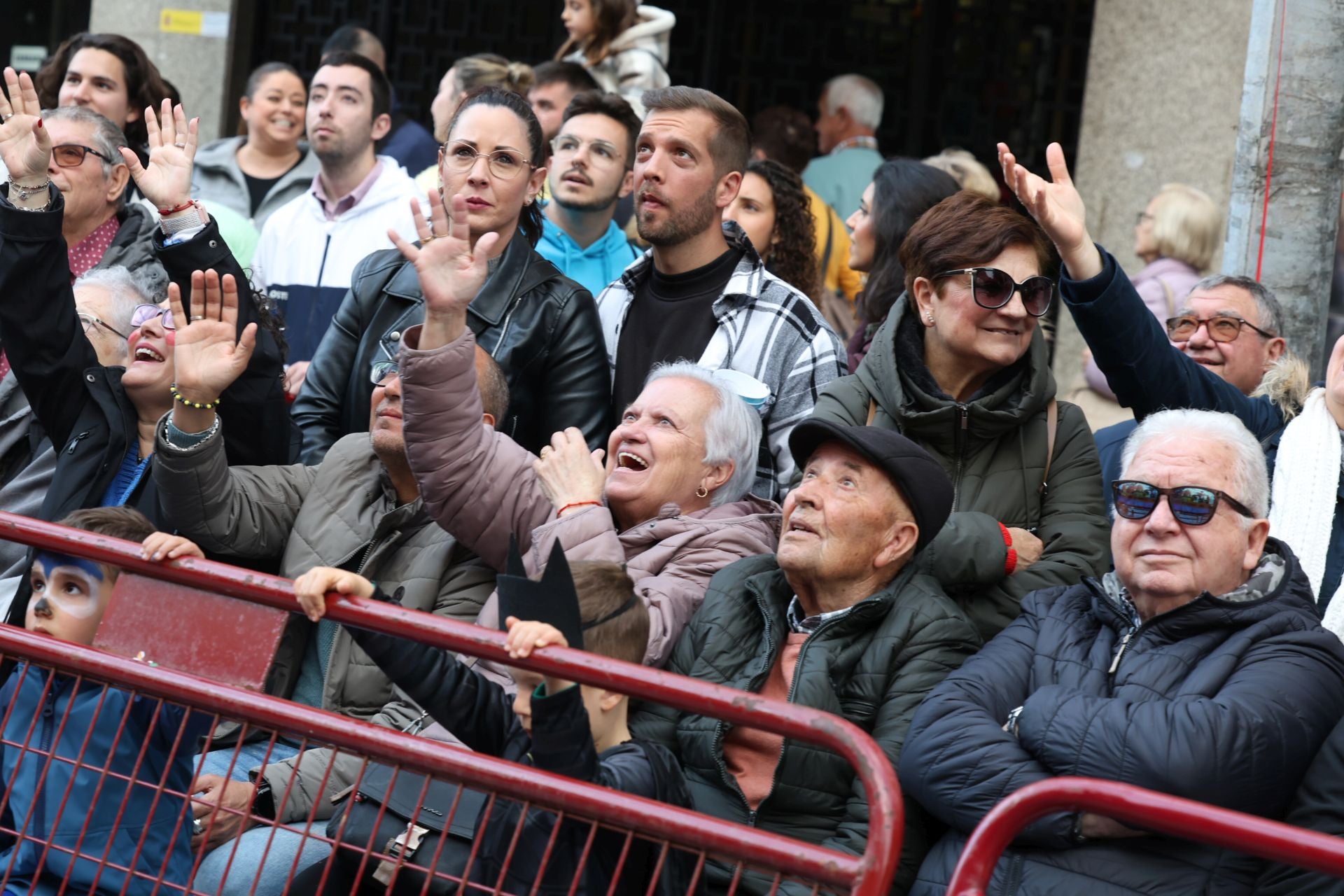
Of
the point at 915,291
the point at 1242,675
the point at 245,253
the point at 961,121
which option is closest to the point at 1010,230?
the point at 915,291

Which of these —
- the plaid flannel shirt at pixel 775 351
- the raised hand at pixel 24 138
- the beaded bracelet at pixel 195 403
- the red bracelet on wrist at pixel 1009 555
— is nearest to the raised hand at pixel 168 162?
the raised hand at pixel 24 138

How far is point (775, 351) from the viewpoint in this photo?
16.5ft

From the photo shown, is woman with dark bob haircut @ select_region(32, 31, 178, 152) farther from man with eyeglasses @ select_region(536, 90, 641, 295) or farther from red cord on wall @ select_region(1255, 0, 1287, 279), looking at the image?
red cord on wall @ select_region(1255, 0, 1287, 279)

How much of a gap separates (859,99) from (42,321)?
5.55 metres

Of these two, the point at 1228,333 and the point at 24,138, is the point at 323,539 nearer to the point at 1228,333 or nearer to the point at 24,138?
the point at 24,138

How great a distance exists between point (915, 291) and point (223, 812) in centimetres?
222

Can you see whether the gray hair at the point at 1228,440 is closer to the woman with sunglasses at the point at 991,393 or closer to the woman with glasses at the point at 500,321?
the woman with sunglasses at the point at 991,393

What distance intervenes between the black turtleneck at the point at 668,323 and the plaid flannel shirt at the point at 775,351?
0.18 feet

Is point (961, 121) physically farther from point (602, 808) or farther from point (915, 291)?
A: point (602, 808)

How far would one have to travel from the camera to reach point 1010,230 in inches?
168

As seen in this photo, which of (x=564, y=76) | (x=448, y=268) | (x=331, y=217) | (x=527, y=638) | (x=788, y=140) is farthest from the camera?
(x=788, y=140)

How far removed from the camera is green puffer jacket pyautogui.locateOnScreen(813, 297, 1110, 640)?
13.6ft

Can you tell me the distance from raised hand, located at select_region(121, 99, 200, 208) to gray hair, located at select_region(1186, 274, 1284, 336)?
324 centimetres

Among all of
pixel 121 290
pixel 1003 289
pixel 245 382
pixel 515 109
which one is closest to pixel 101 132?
pixel 121 290
